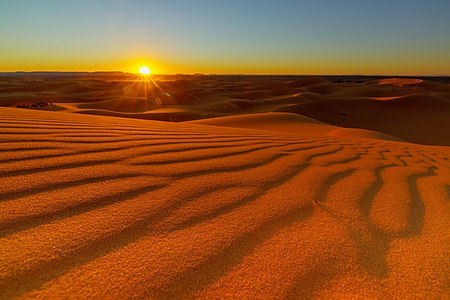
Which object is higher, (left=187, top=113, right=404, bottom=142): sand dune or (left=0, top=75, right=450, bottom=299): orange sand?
(left=0, top=75, right=450, bottom=299): orange sand

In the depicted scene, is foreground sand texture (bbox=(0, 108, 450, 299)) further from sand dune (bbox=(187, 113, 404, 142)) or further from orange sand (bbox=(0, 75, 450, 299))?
sand dune (bbox=(187, 113, 404, 142))

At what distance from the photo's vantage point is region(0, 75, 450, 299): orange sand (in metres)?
0.95

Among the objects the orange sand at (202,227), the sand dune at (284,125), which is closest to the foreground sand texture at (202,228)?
the orange sand at (202,227)

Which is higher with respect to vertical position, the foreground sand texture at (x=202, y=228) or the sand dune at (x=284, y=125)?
the foreground sand texture at (x=202, y=228)

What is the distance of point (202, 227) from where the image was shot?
1.28 meters

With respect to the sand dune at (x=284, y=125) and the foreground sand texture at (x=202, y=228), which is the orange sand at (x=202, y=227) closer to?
the foreground sand texture at (x=202, y=228)

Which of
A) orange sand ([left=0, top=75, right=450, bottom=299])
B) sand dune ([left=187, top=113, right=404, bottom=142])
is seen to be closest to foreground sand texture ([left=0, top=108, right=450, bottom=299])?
orange sand ([left=0, top=75, right=450, bottom=299])

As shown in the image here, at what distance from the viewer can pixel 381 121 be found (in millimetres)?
14273

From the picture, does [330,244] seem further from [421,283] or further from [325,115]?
[325,115]

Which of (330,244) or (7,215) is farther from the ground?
(7,215)

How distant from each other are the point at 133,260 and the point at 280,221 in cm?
70

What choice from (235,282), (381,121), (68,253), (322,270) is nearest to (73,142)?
(68,253)

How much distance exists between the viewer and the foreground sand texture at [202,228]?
953mm

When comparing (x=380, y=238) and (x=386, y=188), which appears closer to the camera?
(x=380, y=238)
